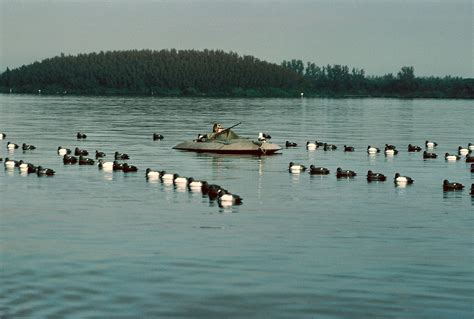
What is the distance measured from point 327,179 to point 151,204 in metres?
15.1

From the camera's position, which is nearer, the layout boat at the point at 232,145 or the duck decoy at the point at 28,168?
the duck decoy at the point at 28,168

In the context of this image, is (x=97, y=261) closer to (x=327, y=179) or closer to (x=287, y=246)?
(x=287, y=246)

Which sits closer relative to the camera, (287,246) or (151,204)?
(287,246)

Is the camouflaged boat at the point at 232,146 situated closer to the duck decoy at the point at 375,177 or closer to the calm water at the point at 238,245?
the calm water at the point at 238,245

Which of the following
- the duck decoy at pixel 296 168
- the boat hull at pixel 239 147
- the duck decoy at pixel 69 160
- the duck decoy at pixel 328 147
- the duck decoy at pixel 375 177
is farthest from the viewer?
the duck decoy at pixel 328 147

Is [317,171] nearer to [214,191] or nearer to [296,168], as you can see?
[296,168]

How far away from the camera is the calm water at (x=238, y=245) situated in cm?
2642

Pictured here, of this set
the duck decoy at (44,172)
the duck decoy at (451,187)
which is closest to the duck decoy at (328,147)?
the duck decoy at (44,172)

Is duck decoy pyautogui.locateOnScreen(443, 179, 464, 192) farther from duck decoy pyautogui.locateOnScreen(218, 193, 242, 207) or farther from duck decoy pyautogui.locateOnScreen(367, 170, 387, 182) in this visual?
duck decoy pyautogui.locateOnScreen(218, 193, 242, 207)

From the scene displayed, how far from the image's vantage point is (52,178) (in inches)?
2302

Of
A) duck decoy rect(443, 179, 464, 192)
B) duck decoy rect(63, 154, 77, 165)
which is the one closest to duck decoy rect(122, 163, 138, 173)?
duck decoy rect(63, 154, 77, 165)

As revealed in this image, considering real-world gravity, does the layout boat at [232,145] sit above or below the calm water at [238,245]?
Result: above

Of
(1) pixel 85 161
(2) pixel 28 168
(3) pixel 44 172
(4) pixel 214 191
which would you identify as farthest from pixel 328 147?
(4) pixel 214 191

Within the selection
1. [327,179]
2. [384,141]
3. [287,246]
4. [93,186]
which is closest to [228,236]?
[287,246]
